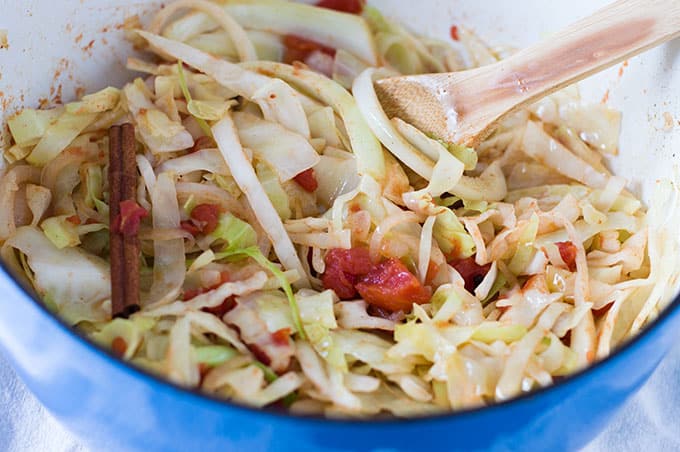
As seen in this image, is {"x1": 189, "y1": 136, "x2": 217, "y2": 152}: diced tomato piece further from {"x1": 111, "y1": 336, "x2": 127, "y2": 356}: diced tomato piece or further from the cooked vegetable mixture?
{"x1": 111, "y1": 336, "x2": 127, "y2": 356}: diced tomato piece

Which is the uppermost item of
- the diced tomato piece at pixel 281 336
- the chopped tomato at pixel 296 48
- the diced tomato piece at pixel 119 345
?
the chopped tomato at pixel 296 48

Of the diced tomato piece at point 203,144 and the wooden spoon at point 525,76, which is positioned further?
the diced tomato piece at point 203,144

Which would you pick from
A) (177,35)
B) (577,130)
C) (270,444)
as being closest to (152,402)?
(270,444)

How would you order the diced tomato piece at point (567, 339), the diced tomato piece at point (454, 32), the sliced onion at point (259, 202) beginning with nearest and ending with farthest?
the diced tomato piece at point (567, 339) < the sliced onion at point (259, 202) < the diced tomato piece at point (454, 32)

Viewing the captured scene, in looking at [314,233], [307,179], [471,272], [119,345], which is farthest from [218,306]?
[471,272]

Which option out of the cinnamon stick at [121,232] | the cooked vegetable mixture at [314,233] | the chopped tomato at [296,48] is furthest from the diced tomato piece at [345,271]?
the chopped tomato at [296,48]

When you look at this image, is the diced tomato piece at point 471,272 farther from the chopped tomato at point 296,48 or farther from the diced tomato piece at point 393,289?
the chopped tomato at point 296,48

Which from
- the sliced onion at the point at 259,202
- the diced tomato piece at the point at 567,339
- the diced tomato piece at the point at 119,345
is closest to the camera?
the diced tomato piece at the point at 119,345

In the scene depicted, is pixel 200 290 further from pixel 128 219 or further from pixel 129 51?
pixel 129 51
